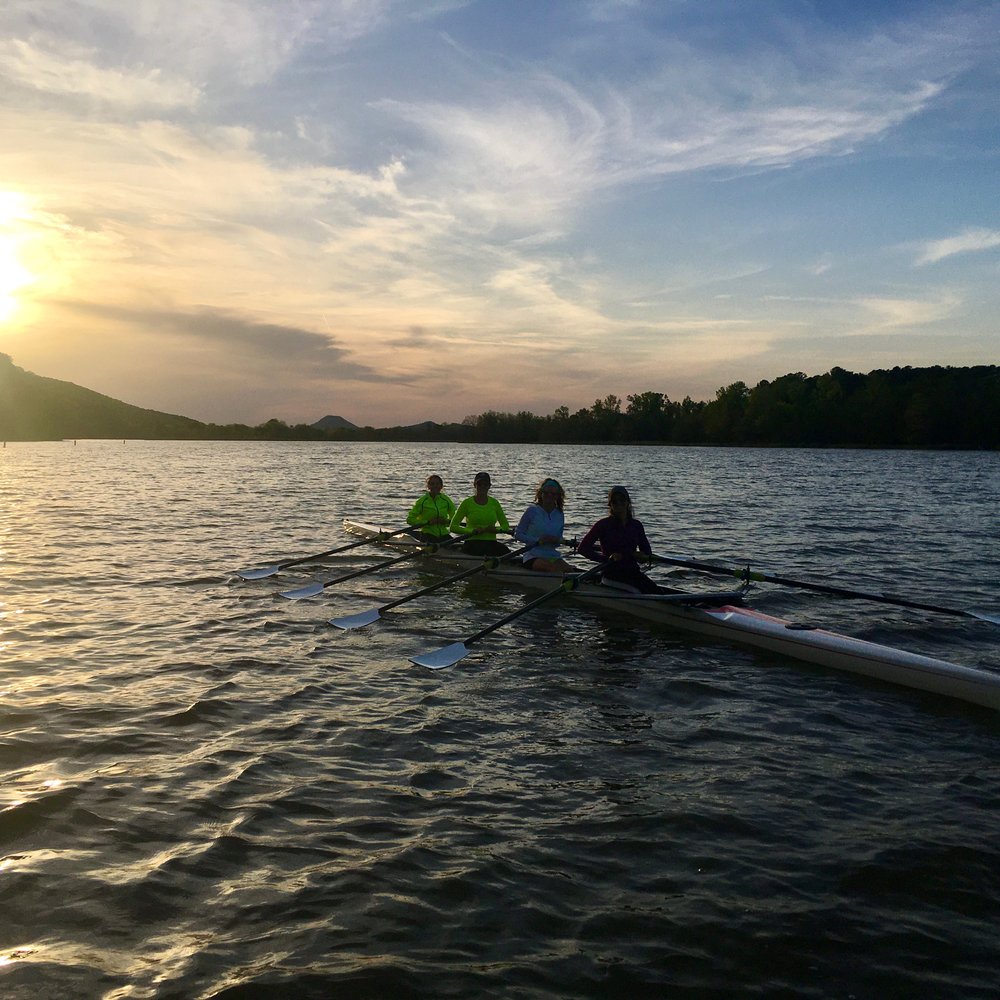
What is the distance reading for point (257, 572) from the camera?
51.5 feet

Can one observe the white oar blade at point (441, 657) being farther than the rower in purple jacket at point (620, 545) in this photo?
No

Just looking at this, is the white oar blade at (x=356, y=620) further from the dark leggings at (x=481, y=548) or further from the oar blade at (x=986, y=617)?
the oar blade at (x=986, y=617)

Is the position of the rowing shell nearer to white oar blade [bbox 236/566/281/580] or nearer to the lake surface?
the lake surface

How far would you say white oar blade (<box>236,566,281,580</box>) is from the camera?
50.8ft

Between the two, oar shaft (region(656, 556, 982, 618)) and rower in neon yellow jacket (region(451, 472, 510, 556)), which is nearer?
oar shaft (region(656, 556, 982, 618))

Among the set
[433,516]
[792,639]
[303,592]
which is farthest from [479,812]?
[433,516]

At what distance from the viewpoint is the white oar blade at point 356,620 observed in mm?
11492

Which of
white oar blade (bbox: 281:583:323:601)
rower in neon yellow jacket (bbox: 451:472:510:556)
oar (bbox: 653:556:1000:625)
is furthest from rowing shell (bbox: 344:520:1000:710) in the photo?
white oar blade (bbox: 281:583:323:601)

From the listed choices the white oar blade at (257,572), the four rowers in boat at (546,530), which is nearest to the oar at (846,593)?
the four rowers in boat at (546,530)

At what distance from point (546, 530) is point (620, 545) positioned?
199 centimetres

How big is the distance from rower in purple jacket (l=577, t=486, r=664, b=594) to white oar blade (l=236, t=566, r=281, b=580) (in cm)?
681

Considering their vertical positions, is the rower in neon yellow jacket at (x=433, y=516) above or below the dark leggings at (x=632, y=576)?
above

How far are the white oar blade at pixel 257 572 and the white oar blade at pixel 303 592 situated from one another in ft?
4.59

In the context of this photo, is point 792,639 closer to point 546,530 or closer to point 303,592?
point 546,530
